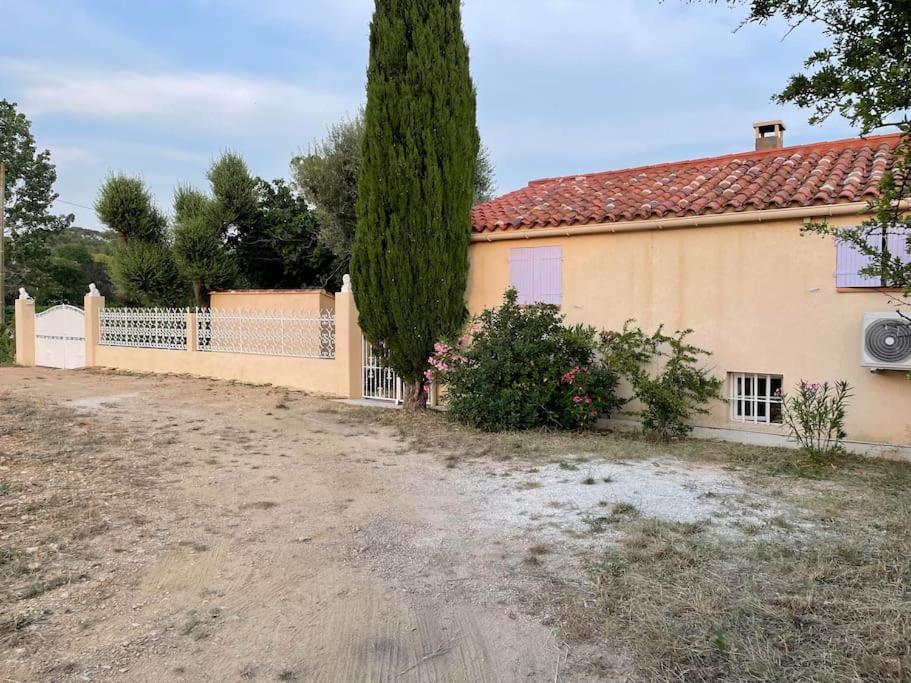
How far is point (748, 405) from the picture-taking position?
316 inches

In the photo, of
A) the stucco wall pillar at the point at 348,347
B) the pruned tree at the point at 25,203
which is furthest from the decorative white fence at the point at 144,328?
the pruned tree at the point at 25,203

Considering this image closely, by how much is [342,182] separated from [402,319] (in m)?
9.18

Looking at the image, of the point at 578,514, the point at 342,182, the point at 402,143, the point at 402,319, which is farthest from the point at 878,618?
the point at 342,182

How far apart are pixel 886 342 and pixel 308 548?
627 centimetres

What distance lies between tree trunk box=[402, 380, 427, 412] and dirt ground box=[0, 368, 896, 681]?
2298 mm

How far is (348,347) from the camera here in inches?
435

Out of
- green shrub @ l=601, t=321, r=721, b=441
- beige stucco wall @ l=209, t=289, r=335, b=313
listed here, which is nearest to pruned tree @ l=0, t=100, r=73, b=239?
beige stucco wall @ l=209, t=289, r=335, b=313

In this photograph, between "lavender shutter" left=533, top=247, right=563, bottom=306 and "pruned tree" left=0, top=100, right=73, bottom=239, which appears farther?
"pruned tree" left=0, top=100, right=73, bottom=239

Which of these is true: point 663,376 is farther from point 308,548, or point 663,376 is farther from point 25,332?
point 25,332

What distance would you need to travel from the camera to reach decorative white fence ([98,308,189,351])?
1399 centimetres

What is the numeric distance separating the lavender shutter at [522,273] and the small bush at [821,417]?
12.4 feet

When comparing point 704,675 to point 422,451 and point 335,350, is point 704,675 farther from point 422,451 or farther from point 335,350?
point 335,350

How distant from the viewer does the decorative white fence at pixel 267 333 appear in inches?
462

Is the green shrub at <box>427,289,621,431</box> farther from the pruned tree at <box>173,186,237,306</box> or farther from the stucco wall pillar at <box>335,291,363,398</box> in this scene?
the pruned tree at <box>173,186,237,306</box>
